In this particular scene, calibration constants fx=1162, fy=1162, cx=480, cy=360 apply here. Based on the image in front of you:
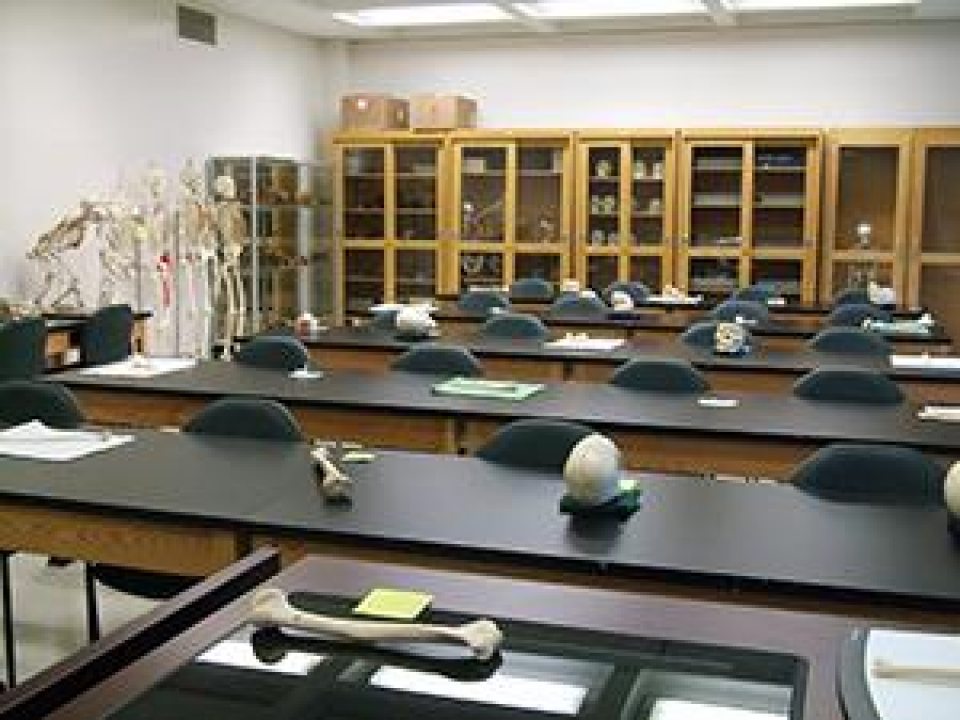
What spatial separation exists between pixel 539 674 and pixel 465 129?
8.32m

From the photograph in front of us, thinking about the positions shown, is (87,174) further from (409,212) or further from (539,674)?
(539,674)

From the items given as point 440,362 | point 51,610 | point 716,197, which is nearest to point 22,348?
point 51,610

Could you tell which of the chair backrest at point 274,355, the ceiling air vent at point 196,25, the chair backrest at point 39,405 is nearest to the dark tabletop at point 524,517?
the chair backrest at point 39,405

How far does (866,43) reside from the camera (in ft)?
29.3

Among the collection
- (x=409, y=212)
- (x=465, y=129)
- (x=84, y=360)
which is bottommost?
(x=84, y=360)

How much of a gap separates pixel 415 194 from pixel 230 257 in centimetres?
217

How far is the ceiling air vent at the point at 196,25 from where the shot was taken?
8164 mm

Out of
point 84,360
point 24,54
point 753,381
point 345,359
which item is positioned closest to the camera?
point 753,381

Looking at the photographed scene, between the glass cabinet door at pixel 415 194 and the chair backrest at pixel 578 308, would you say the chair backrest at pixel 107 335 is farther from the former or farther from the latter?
the glass cabinet door at pixel 415 194

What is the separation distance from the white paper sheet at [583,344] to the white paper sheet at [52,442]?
8.73 feet

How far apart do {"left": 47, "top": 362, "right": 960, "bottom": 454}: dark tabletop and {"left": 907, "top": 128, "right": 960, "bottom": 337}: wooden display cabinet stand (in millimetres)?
5052

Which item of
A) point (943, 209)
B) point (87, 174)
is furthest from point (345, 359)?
point (943, 209)

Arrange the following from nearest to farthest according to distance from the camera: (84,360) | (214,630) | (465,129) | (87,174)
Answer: (214,630) → (84,360) → (87,174) → (465,129)

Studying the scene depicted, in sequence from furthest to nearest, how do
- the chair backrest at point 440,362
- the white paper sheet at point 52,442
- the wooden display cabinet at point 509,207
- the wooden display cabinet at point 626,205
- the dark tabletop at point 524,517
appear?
the wooden display cabinet at point 509,207
the wooden display cabinet at point 626,205
the chair backrest at point 440,362
the white paper sheet at point 52,442
the dark tabletop at point 524,517
